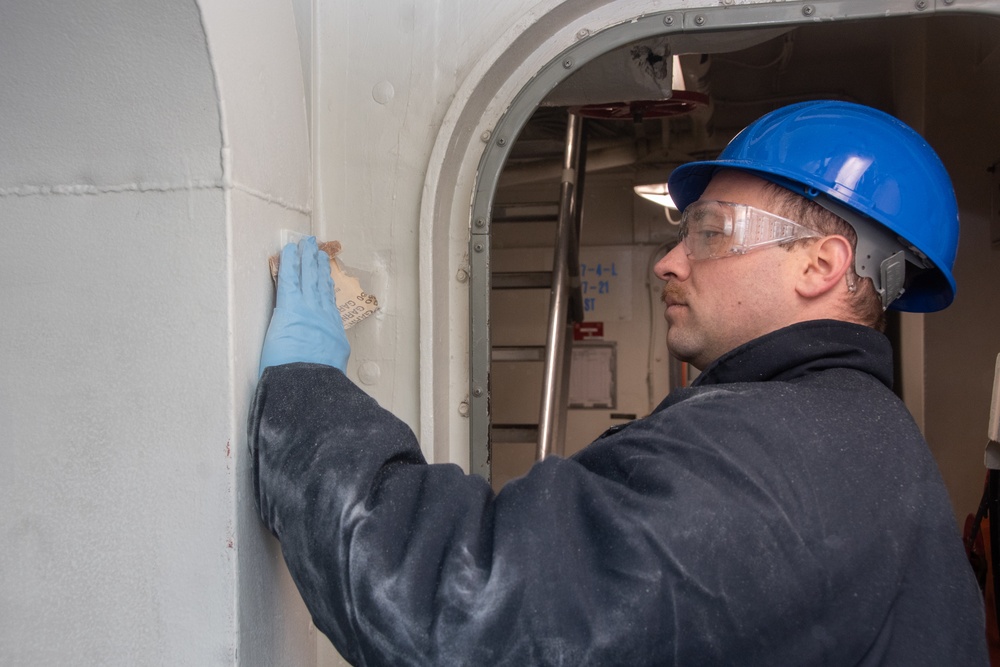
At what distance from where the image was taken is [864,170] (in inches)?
49.4

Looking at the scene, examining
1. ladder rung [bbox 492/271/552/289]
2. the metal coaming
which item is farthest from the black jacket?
ladder rung [bbox 492/271/552/289]

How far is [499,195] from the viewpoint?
5129 mm

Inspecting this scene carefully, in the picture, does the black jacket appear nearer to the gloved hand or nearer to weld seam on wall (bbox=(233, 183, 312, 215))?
the gloved hand

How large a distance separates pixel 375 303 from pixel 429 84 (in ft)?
1.43

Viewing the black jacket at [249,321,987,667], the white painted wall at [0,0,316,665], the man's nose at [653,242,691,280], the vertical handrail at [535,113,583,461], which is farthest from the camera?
the vertical handrail at [535,113,583,461]

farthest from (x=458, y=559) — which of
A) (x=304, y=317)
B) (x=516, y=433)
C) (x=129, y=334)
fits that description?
(x=516, y=433)

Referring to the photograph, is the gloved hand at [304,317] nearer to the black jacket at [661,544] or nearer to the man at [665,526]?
the man at [665,526]

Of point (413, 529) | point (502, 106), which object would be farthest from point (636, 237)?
point (413, 529)

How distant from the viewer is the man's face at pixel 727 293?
130 centimetres

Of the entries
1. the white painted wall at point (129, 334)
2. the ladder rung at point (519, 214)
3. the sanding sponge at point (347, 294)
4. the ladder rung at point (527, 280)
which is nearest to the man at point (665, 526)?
the white painted wall at point (129, 334)

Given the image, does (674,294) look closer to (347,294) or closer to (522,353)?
(347,294)

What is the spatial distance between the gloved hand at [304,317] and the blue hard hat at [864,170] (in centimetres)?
69

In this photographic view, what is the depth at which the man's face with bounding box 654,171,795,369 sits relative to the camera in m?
1.30

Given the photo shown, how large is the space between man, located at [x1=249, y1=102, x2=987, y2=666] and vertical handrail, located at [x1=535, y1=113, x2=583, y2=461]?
51.7 inches
